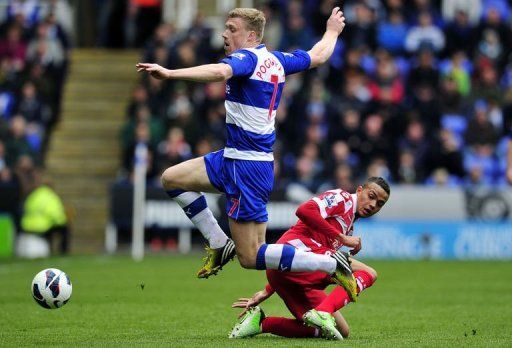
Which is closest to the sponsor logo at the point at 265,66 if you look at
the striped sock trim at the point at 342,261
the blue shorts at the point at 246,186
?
the blue shorts at the point at 246,186

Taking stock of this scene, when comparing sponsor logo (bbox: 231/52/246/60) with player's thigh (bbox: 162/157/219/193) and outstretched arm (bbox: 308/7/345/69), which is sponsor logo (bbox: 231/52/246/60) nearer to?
outstretched arm (bbox: 308/7/345/69)

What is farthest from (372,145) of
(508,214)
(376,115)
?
(508,214)

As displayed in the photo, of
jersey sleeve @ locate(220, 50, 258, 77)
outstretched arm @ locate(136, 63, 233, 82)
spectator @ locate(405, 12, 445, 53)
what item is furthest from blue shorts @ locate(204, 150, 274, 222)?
spectator @ locate(405, 12, 445, 53)

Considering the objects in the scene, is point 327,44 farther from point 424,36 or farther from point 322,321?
point 424,36

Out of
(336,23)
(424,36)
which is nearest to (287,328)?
(336,23)

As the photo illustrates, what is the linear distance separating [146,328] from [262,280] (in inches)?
279

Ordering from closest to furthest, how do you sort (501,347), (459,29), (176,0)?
(501,347)
(459,29)
(176,0)

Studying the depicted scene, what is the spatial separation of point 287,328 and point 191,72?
2.65 m

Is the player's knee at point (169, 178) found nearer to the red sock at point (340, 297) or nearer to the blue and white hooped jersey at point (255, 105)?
the blue and white hooped jersey at point (255, 105)

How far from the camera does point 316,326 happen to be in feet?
34.5

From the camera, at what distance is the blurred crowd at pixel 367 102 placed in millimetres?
24234

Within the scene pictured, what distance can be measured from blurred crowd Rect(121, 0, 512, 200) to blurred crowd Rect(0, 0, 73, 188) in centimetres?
195

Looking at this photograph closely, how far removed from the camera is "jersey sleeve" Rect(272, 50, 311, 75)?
431 inches

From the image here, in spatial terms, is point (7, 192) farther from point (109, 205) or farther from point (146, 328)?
point (146, 328)
